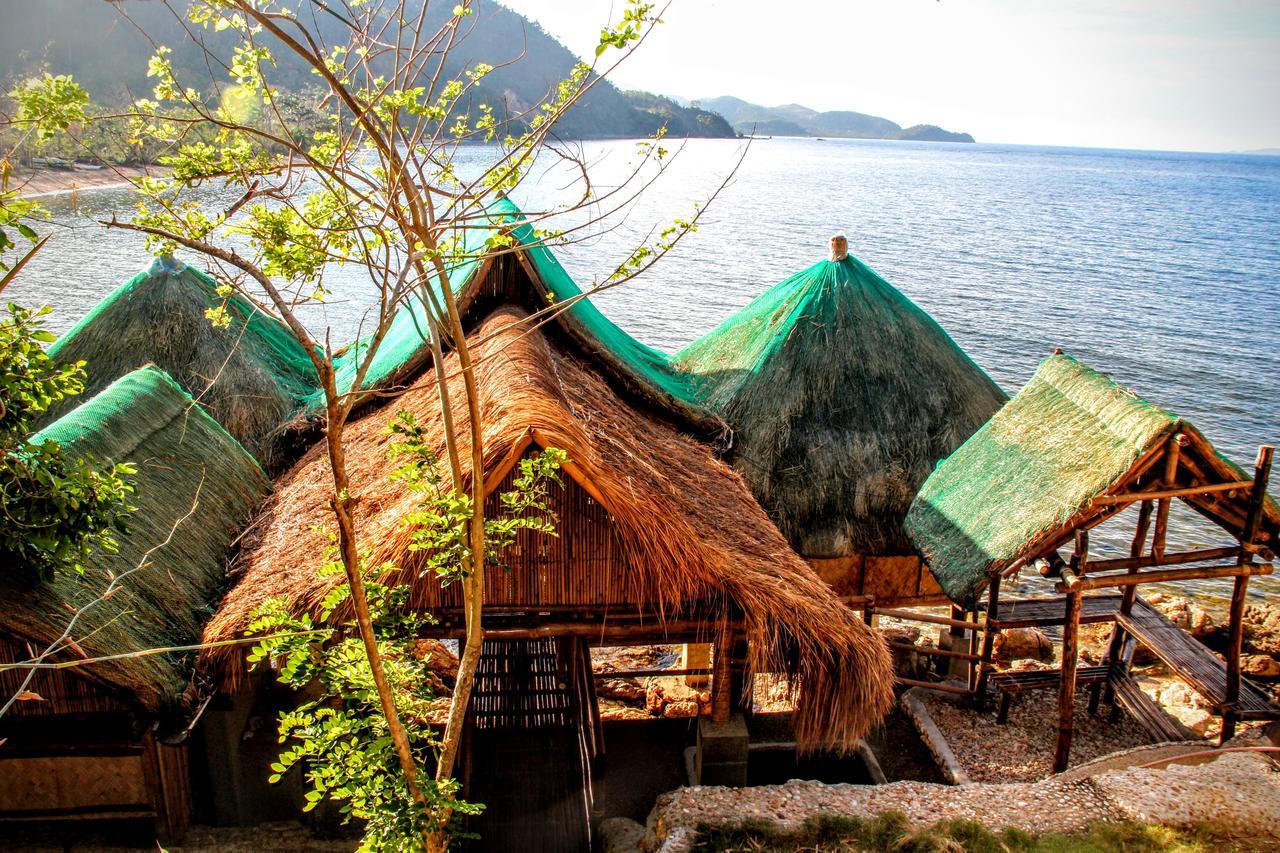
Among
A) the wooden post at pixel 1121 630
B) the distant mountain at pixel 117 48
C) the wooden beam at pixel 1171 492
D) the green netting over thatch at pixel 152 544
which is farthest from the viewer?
the distant mountain at pixel 117 48

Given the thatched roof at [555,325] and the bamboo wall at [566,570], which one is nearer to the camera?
the bamboo wall at [566,570]

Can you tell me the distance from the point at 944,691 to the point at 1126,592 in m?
1.96

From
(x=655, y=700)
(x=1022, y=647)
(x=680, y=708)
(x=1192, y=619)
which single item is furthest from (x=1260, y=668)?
(x=655, y=700)

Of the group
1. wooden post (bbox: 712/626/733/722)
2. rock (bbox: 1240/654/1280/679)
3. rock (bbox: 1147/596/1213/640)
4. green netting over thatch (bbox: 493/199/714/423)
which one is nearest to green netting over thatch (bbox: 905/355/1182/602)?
wooden post (bbox: 712/626/733/722)

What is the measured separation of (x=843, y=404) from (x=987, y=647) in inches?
122

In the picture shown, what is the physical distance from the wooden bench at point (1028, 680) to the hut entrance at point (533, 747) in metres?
3.86

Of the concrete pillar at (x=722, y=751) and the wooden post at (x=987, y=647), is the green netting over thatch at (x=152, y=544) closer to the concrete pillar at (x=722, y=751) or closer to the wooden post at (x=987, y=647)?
the concrete pillar at (x=722, y=751)

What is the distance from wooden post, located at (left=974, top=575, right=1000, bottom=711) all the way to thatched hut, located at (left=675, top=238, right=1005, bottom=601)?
157cm

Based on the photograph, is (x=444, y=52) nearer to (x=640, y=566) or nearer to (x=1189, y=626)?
(x=640, y=566)

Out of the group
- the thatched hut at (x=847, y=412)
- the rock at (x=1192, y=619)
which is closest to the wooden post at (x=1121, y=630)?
the thatched hut at (x=847, y=412)

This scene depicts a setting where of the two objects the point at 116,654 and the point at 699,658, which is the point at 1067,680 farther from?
the point at 116,654

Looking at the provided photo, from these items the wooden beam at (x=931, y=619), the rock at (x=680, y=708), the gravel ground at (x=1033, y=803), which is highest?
the gravel ground at (x=1033, y=803)

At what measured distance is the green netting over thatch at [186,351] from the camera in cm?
1035

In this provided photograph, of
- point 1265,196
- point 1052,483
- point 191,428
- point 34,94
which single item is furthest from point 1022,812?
point 1265,196
